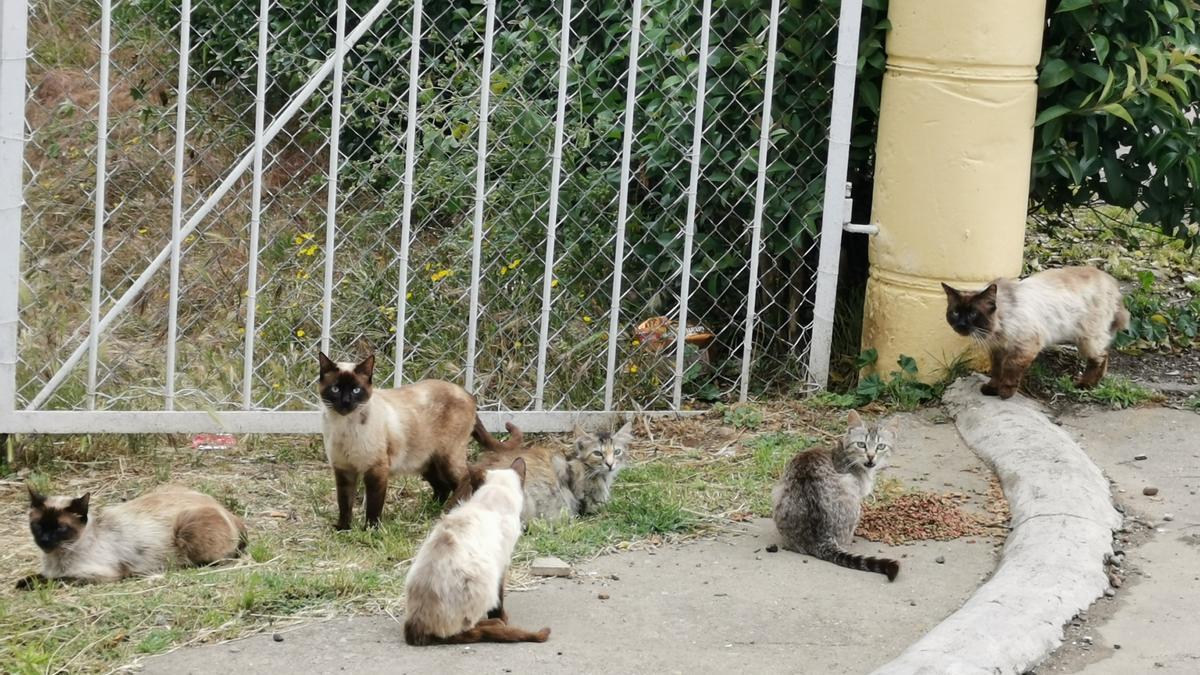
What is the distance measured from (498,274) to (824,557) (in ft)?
8.80

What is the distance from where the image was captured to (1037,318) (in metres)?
7.10

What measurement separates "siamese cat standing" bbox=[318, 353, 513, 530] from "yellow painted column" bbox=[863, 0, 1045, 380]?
221cm

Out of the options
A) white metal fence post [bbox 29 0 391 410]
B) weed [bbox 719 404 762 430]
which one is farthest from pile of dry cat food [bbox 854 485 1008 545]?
white metal fence post [bbox 29 0 391 410]

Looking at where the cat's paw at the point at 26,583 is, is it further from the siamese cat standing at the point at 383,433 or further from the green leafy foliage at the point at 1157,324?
the green leafy foliage at the point at 1157,324

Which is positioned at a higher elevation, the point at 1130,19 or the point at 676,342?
the point at 1130,19

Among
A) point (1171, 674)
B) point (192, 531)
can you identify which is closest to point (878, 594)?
point (1171, 674)

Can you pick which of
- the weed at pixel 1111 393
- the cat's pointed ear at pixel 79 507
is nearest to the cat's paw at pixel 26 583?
the cat's pointed ear at pixel 79 507

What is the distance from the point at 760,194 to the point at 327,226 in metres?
2.02

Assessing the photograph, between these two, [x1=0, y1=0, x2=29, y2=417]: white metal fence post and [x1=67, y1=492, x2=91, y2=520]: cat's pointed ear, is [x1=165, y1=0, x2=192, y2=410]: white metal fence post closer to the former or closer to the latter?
[x1=0, y1=0, x2=29, y2=417]: white metal fence post

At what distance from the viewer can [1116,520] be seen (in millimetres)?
5629

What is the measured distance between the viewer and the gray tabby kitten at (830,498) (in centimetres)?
551

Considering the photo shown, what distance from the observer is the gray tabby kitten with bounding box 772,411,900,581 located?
5508mm

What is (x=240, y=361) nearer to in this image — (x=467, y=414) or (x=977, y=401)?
(x=467, y=414)

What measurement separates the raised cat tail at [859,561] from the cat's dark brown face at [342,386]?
183 cm
